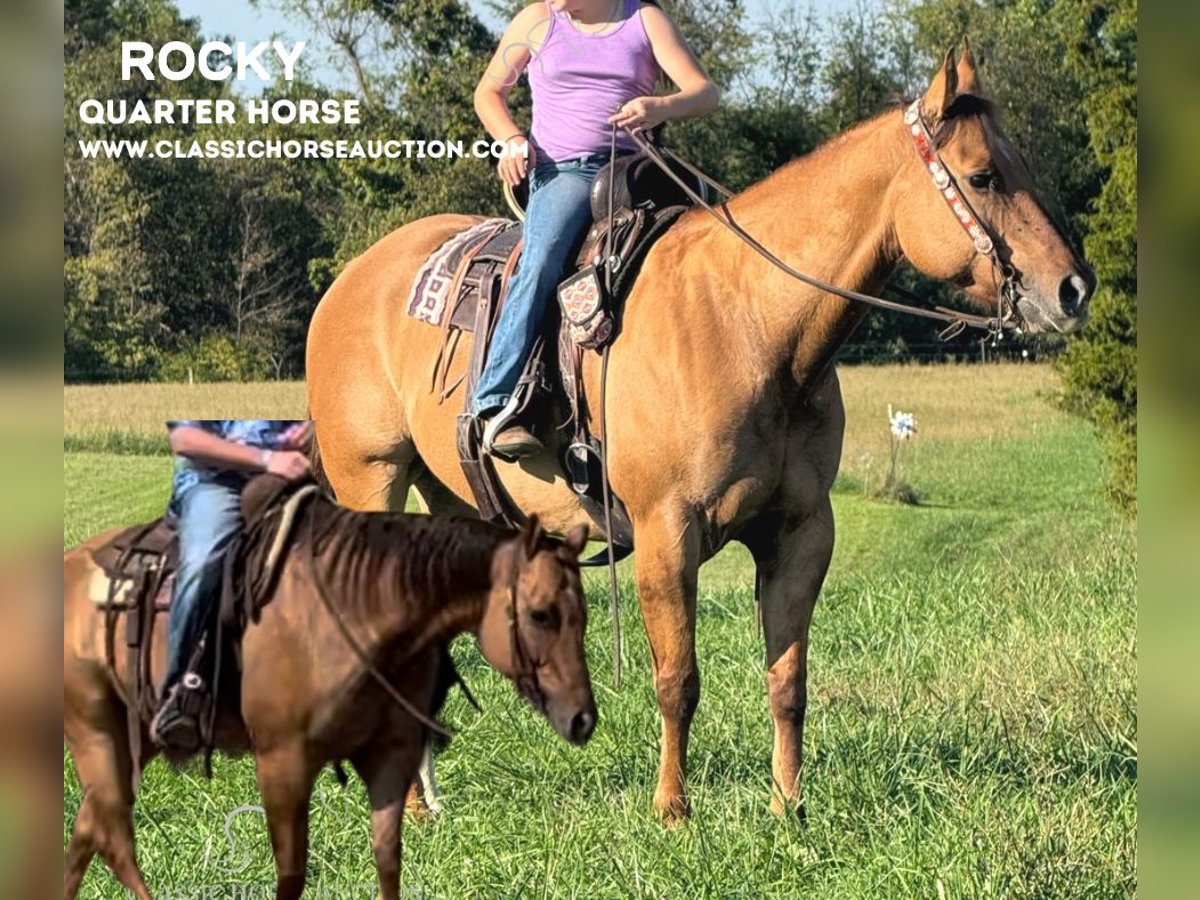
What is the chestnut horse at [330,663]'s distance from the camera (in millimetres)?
2578

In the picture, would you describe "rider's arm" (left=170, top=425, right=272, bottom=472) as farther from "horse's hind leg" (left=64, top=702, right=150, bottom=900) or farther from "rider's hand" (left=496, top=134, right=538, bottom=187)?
"rider's hand" (left=496, top=134, right=538, bottom=187)

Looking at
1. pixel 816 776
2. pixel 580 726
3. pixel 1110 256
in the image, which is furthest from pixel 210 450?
pixel 1110 256

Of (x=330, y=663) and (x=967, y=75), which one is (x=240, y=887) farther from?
(x=967, y=75)

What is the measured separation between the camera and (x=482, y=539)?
2.57 metres

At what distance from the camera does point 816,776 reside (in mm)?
4750

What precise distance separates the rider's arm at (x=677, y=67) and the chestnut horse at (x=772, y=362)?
0.63 meters

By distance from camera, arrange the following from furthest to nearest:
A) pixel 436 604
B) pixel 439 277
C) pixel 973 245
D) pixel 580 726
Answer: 1. pixel 439 277
2. pixel 973 245
3. pixel 436 604
4. pixel 580 726

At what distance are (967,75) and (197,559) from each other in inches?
94.9

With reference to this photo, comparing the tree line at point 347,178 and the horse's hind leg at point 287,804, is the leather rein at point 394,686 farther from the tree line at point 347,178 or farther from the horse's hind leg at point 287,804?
the tree line at point 347,178

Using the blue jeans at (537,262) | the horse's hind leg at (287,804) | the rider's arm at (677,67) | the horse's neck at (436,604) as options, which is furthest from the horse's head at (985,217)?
the horse's hind leg at (287,804)

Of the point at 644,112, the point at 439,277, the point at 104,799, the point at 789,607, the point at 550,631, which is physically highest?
the point at 644,112

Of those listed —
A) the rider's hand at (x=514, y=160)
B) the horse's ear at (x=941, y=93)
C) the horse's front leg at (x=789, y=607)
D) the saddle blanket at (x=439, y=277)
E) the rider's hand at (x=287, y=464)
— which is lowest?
the horse's front leg at (x=789, y=607)

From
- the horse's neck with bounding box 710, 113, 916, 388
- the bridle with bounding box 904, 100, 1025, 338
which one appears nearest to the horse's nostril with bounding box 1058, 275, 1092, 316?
the bridle with bounding box 904, 100, 1025, 338
